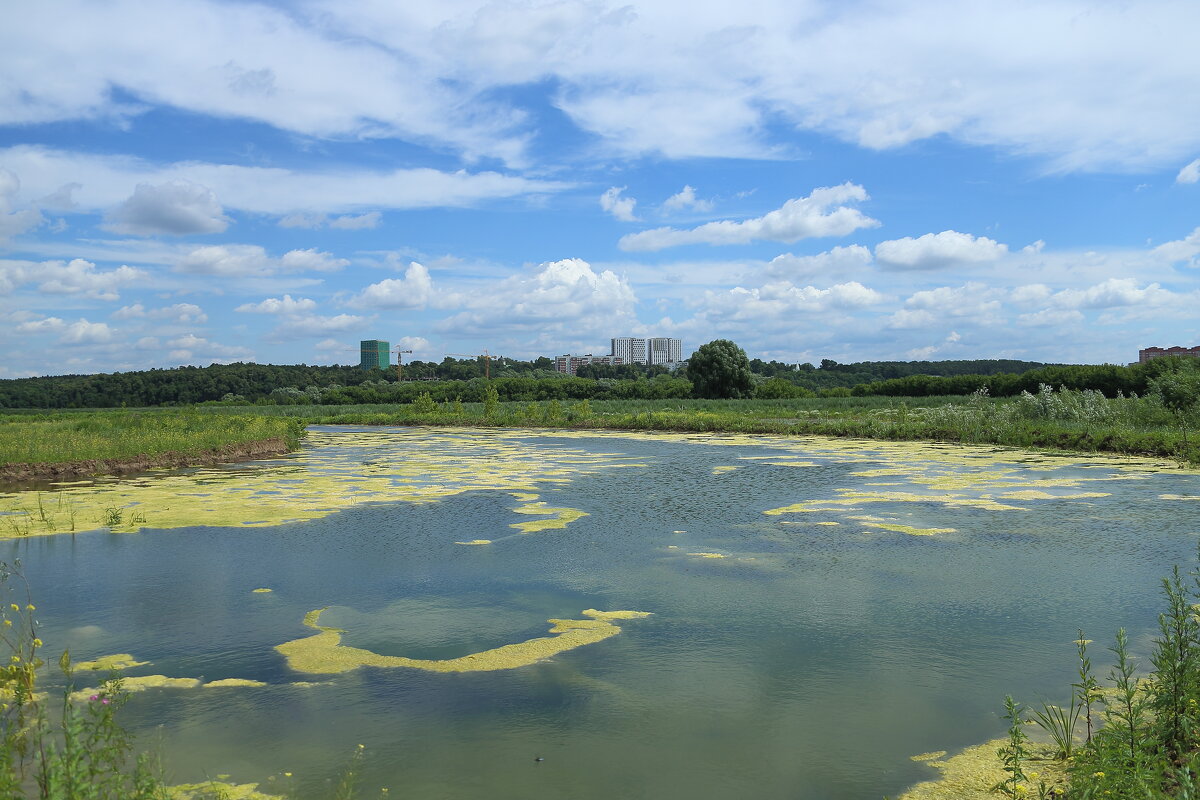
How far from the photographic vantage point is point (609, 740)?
13.5 feet

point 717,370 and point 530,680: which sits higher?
point 717,370

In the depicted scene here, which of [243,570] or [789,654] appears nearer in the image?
[789,654]

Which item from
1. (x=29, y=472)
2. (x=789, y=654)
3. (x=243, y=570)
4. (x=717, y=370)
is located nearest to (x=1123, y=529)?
(x=789, y=654)

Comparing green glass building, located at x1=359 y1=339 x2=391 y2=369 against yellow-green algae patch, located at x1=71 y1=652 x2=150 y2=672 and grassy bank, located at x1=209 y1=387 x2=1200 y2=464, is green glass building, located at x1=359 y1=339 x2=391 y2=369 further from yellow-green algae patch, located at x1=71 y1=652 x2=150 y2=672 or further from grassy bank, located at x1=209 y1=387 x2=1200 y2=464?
yellow-green algae patch, located at x1=71 y1=652 x2=150 y2=672

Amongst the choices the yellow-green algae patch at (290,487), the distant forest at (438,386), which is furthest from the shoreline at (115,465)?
the distant forest at (438,386)

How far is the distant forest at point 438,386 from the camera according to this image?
49531mm

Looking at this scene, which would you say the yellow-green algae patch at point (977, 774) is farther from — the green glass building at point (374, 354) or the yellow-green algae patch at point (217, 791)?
the green glass building at point (374, 354)

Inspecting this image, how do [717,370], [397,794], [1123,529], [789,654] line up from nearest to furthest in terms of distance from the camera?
[397,794]
[789,654]
[1123,529]
[717,370]

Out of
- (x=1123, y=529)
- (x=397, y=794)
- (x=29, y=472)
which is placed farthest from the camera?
(x=29, y=472)

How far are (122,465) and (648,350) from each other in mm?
174229

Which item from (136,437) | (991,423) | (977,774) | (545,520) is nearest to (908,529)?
(545,520)

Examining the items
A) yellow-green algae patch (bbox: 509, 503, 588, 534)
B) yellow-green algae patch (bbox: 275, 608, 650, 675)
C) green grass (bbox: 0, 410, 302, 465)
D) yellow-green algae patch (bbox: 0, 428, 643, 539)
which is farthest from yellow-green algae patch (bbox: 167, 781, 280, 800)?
green grass (bbox: 0, 410, 302, 465)

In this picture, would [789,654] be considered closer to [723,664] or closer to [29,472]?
[723,664]

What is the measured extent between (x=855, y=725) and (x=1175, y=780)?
1.48m
